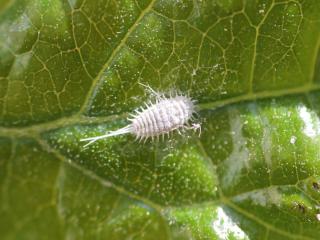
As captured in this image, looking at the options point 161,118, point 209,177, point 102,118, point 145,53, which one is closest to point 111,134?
point 102,118

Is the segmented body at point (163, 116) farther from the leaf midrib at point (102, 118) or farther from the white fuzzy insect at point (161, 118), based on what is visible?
the leaf midrib at point (102, 118)

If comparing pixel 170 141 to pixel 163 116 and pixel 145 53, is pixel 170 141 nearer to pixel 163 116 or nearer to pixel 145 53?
pixel 163 116

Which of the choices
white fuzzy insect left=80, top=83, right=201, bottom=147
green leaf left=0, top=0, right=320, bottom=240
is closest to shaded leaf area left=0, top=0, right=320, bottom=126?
green leaf left=0, top=0, right=320, bottom=240

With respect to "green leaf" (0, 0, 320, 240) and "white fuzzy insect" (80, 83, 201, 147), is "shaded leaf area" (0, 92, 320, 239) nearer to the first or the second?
"green leaf" (0, 0, 320, 240)

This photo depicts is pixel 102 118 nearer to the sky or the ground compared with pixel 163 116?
nearer to the sky

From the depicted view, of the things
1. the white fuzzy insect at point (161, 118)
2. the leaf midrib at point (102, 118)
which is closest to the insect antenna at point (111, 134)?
the white fuzzy insect at point (161, 118)

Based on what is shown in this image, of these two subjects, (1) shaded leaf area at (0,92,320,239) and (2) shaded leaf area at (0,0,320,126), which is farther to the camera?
(1) shaded leaf area at (0,92,320,239)

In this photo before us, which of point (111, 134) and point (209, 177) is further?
point (209, 177)
